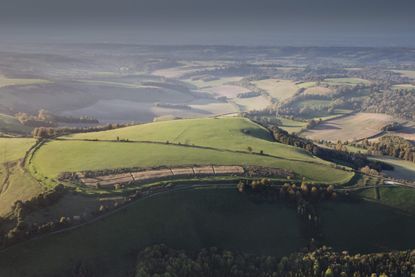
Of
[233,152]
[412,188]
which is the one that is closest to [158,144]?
[233,152]

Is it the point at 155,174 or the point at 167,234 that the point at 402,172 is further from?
the point at 167,234

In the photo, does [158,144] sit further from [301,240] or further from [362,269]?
[362,269]

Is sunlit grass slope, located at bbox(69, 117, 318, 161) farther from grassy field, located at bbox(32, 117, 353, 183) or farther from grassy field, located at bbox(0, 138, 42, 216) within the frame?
grassy field, located at bbox(0, 138, 42, 216)

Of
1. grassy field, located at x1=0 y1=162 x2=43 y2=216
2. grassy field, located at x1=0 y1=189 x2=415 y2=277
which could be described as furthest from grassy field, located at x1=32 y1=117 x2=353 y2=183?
grassy field, located at x1=0 y1=189 x2=415 y2=277

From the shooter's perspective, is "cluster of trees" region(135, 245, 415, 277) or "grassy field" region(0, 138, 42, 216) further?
"grassy field" region(0, 138, 42, 216)

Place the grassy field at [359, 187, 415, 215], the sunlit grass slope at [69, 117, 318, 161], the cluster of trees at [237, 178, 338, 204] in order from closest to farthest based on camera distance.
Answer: the cluster of trees at [237, 178, 338, 204] < the grassy field at [359, 187, 415, 215] < the sunlit grass slope at [69, 117, 318, 161]
